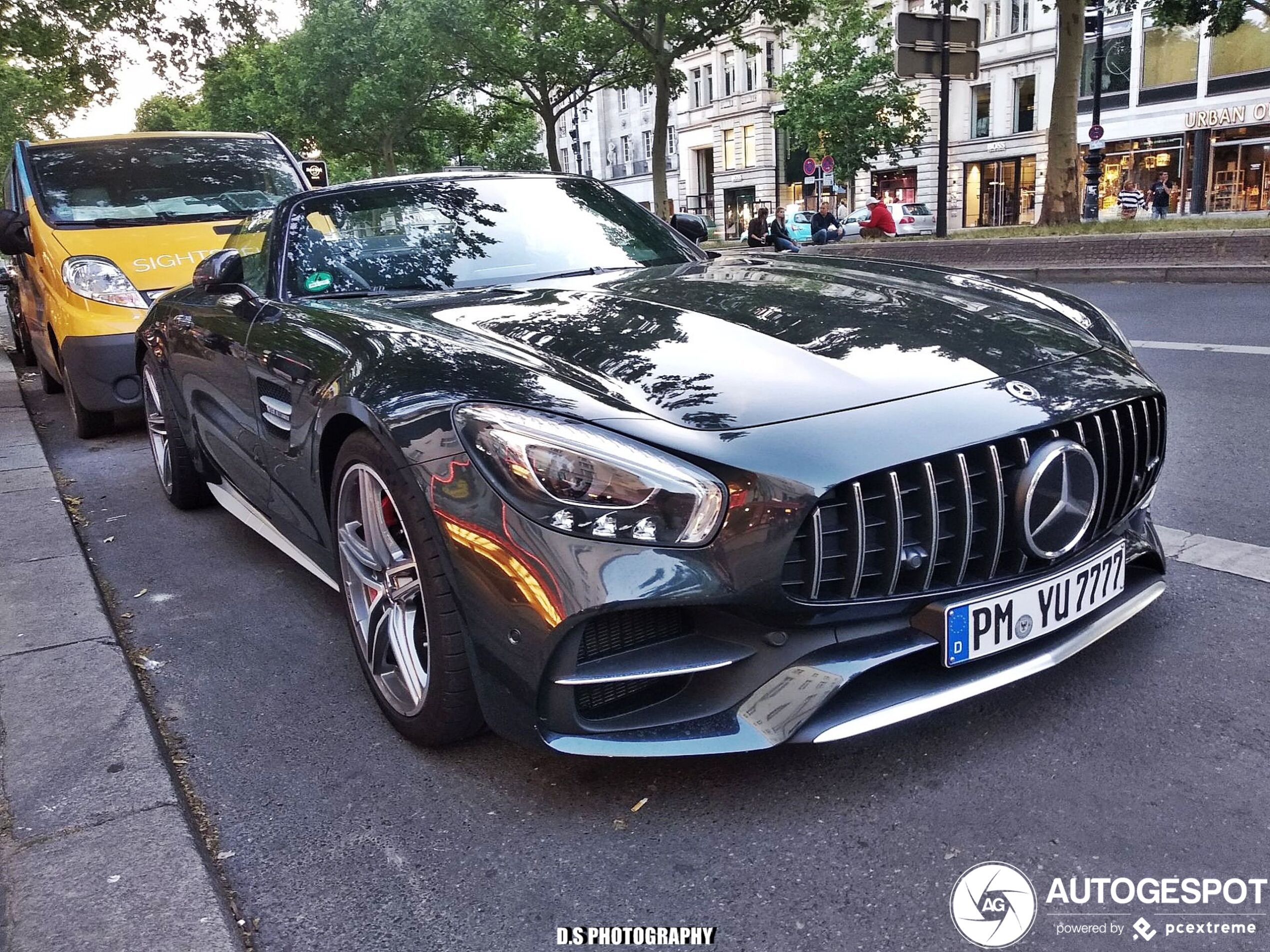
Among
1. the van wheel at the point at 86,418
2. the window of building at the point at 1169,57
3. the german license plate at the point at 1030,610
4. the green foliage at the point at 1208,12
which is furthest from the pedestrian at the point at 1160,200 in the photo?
the german license plate at the point at 1030,610

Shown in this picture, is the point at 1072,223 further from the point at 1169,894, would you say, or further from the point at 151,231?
the point at 1169,894

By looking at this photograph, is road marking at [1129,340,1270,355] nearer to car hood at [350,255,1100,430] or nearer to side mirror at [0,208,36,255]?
car hood at [350,255,1100,430]

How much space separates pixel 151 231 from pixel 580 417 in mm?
5753

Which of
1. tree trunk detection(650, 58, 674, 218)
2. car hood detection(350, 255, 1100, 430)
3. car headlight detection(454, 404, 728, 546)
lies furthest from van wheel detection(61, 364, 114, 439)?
tree trunk detection(650, 58, 674, 218)

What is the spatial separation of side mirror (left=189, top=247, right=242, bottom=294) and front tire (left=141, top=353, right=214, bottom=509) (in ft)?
3.20

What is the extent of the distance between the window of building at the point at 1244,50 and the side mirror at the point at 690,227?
1379 inches

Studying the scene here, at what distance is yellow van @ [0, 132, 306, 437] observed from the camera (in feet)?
21.0

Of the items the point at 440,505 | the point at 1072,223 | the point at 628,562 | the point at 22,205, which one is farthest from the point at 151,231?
the point at 1072,223

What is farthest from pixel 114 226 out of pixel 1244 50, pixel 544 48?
pixel 1244 50

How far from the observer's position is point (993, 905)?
6.13ft

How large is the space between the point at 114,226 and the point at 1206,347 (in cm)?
751

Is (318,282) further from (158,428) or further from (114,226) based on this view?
(114,226)

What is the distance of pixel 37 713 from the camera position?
9.28 feet

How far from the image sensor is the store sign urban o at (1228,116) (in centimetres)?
3338
